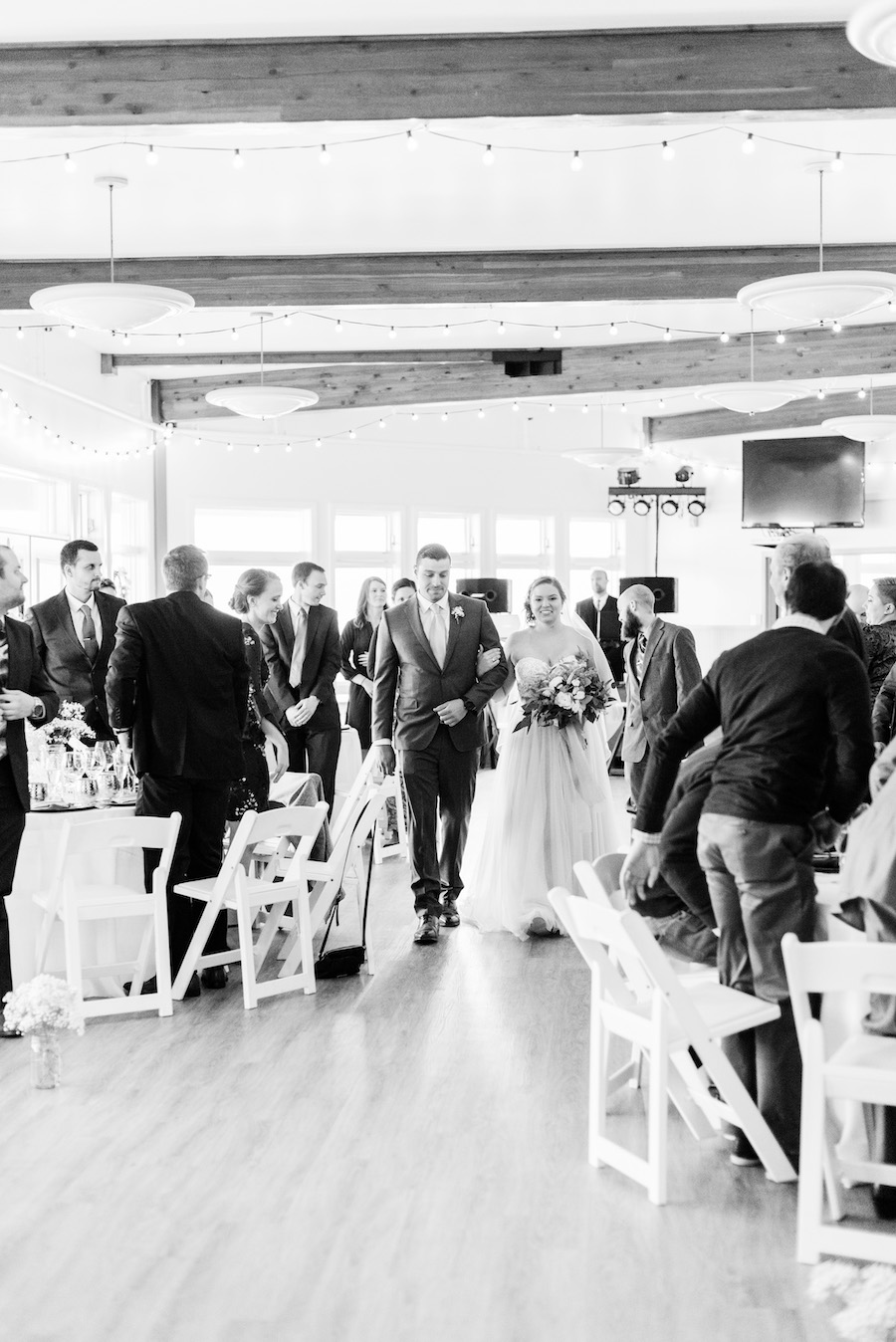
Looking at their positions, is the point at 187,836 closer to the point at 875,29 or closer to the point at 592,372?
the point at 875,29

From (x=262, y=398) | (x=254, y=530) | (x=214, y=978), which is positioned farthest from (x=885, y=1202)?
(x=254, y=530)

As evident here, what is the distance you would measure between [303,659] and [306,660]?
2 cm

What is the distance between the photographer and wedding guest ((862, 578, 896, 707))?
7.06m

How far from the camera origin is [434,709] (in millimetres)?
6613

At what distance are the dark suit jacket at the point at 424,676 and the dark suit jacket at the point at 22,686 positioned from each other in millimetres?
1933

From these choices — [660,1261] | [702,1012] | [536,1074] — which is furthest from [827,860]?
[660,1261]

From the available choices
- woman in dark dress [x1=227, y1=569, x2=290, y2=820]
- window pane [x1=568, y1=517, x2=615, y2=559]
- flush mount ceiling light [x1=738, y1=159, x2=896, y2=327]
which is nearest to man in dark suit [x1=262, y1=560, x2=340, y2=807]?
woman in dark dress [x1=227, y1=569, x2=290, y2=820]

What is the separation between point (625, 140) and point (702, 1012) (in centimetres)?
447

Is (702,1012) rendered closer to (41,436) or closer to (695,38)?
(695,38)

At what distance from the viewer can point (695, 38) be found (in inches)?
212

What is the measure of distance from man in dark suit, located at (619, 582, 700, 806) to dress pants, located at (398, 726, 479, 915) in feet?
5.94

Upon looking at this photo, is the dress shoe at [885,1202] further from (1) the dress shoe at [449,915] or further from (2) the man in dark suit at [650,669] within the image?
(2) the man in dark suit at [650,669]

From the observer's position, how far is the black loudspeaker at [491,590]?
48.2ft

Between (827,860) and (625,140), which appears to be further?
(625,140)
